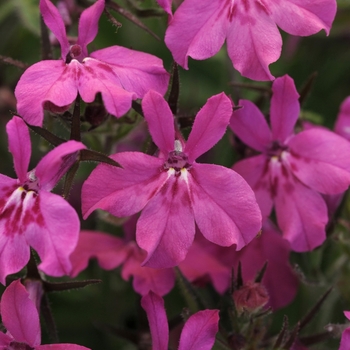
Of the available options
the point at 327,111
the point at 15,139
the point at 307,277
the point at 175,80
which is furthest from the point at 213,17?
the point at 327,111

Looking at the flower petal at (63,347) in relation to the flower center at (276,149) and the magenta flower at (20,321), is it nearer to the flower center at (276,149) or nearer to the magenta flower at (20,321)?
the magenta flower at (20,321)

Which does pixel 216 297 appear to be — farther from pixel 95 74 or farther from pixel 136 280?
pixel 95 74

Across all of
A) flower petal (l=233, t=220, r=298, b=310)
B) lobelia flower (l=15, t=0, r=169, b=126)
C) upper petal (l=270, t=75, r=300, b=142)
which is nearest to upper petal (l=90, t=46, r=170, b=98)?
lobelia flower (l=15, t=0, r=169, b=126)

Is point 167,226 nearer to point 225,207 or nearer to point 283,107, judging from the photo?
point 225,207

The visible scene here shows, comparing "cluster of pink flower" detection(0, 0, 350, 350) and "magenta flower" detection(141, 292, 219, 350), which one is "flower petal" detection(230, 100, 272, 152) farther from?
"magenta flower" detection(141, 292, 219, 350)

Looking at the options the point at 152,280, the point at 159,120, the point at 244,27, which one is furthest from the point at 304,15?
the point at 152,280
